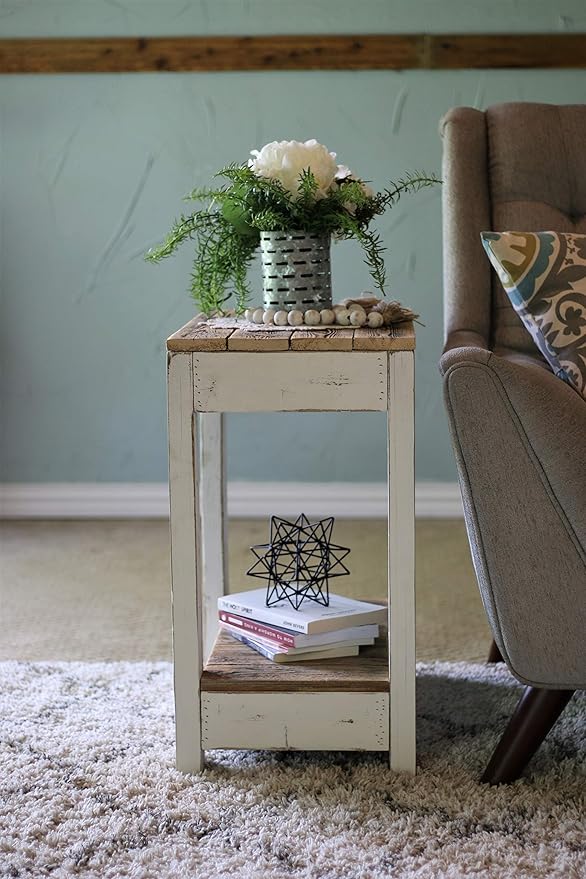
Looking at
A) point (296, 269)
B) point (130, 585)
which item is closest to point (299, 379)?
point (296, 269)

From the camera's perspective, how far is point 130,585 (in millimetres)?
2475

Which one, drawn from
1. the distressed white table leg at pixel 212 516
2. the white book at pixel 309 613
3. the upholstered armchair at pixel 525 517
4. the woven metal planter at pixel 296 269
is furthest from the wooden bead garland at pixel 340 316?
the white book at pixel 309 613

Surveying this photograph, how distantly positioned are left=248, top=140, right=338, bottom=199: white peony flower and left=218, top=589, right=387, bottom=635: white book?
60 cm

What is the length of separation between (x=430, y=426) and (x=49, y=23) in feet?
4.73

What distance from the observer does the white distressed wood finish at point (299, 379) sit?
4.76 feet

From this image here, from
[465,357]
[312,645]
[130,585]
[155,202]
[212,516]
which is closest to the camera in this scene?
[465,357]

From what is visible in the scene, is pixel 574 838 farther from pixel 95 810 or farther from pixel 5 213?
pixel 5 213

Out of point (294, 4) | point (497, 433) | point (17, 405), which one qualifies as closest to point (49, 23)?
point (294, 4)

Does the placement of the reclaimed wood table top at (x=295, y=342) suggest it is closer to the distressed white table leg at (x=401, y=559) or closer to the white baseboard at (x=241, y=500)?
the distressed white table leg at (x=401, y=559)

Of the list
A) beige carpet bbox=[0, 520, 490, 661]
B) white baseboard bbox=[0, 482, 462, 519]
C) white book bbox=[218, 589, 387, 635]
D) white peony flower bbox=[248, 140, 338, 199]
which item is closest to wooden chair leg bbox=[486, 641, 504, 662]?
beige carpet bbox=[0, 520, 490, 661]

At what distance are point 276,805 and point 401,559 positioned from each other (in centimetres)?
36

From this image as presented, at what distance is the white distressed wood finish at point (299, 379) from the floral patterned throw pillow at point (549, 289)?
26 cm

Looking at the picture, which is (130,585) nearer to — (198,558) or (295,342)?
(198,558)

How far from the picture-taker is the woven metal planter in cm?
158
